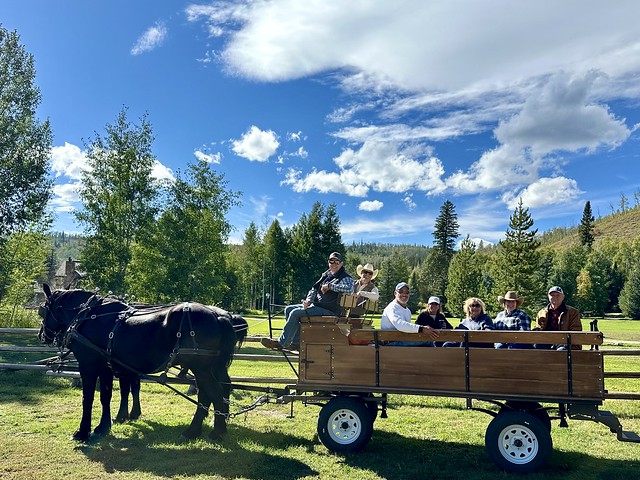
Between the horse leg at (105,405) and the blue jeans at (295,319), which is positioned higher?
the blue jeans at (295,319)

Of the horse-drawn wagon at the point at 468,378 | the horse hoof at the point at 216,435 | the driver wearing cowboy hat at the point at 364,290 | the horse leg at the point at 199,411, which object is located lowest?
the horse hoof at the point at 216,435

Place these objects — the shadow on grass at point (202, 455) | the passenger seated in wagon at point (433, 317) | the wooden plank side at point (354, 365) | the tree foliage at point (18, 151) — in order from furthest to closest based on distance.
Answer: the tree foliage at point (18, 151) → the passenger seated in wagon at point (433, 317) → the wooden plank side at point (354, 365) → the shadow on grass at point (202, 455)

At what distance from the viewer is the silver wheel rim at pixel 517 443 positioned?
18.4 ft

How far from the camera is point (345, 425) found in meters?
6.45

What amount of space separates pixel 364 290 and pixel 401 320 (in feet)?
3.55

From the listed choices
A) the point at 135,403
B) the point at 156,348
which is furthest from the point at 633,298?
the point at 156,348

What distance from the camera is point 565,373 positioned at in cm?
545

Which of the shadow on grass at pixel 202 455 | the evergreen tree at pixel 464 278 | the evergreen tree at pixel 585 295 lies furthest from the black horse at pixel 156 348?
the evergreen tree at pixel 585 295

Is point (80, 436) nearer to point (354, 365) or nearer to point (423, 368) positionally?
point (354, 365)

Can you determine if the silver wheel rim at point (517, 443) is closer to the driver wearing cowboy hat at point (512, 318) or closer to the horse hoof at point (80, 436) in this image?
the driver wearing cowboy hat at point (512, 318)

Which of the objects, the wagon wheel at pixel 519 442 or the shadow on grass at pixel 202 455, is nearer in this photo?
the wagon wheel at pixel 519 442

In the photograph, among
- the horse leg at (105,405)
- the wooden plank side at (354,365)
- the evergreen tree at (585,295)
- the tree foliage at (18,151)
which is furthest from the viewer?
the evergreen tree at (585,295)

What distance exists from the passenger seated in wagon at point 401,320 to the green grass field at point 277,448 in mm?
1601

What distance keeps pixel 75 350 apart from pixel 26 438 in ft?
4.66
